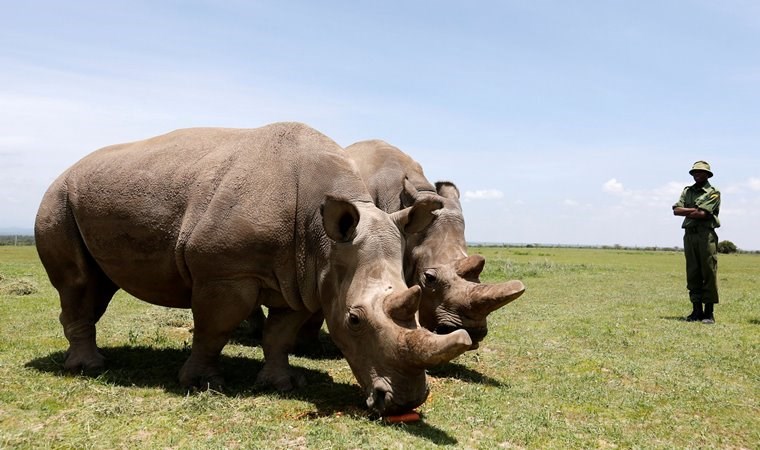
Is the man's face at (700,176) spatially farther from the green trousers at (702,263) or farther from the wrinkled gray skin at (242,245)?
the wrinkled gray skin at (242,245)

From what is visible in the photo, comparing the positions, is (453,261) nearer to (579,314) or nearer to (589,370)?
(589,370)

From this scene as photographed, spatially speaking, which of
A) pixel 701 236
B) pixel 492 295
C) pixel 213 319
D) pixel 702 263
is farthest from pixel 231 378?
pixel 701 236

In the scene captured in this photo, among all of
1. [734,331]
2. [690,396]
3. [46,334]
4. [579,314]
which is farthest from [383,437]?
[579,314]

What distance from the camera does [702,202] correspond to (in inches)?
439

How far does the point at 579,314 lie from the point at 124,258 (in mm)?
8890

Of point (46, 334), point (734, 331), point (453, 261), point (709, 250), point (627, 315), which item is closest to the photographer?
point (453, 261)

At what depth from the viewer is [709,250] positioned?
11.0 metres

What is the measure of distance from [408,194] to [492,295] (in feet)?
6.38

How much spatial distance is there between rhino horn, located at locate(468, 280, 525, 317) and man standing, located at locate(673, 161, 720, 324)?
21.8 feet

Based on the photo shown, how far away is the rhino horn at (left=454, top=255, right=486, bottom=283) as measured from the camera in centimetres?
680

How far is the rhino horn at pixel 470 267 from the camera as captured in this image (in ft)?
22.3

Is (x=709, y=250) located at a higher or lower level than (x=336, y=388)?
higher

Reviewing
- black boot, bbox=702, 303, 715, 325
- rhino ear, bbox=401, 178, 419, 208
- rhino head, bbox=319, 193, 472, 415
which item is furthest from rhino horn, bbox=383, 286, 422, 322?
black boot, bbox=702, 303, 715, 325

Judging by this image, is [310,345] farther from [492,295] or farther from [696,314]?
[696,314]
